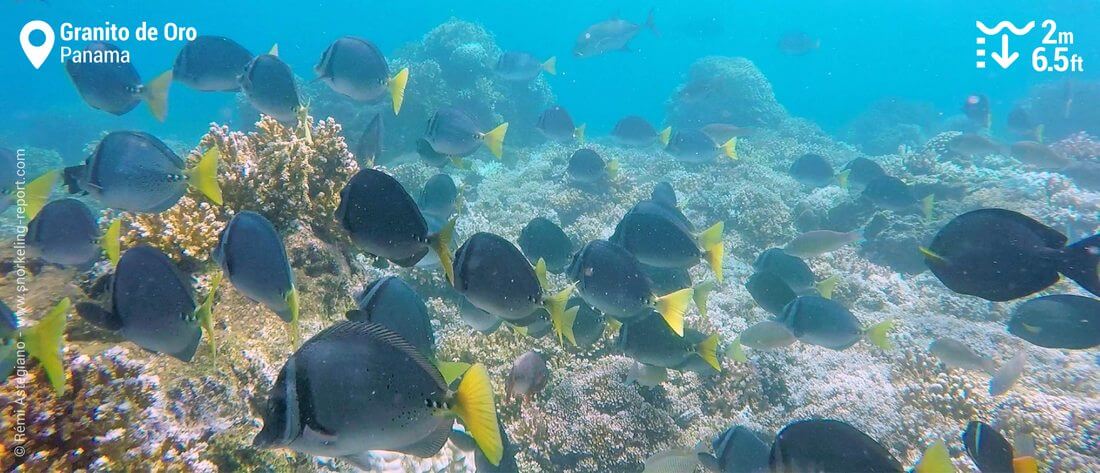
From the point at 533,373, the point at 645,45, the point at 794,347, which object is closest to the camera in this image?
the point at 533,373

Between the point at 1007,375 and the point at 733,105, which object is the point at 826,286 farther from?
the point at 733,105

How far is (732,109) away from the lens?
2212 centimetres

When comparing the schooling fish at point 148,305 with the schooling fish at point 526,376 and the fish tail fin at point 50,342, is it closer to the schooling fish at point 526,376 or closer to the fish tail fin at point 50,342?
the fish tail fin at point 50,342

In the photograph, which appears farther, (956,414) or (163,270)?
(956,414)

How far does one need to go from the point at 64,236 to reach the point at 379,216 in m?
3.15

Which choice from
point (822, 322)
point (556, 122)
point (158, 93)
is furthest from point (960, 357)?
point (158, 93)

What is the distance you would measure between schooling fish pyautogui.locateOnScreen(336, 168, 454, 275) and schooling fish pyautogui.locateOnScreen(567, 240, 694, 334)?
51.5 inches

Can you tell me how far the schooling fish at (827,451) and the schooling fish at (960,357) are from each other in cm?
497

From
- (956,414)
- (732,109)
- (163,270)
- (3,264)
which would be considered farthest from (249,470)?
(732,109)

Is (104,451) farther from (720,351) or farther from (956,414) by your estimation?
(956,414)

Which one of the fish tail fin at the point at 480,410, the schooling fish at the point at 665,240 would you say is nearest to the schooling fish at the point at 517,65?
the schooling fish at the point at 665,240

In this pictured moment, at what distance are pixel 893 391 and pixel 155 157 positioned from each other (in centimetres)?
797

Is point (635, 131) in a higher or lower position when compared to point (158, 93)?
lower

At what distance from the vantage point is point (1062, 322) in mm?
4914
